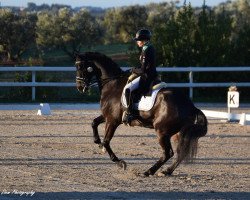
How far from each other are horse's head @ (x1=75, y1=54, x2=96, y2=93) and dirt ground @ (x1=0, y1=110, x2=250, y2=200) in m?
1.28

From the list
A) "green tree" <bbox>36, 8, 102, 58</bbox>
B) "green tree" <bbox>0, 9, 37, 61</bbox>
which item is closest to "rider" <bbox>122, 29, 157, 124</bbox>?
"green tree" <bbox>0, 9, 37, 61</bbox>

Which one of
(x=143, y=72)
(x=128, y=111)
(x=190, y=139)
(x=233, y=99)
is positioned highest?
(x=143, y=72)

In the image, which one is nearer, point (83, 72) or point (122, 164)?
point (122, 164)

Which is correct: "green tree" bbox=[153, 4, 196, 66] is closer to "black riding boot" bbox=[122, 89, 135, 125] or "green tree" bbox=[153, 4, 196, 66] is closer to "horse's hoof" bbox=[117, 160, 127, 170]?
"black riding boot" bbox=[122, 89, 135, 125]

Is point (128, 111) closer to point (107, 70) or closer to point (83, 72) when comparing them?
point (107, 70)

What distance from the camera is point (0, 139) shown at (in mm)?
16609

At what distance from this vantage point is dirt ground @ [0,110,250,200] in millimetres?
10188

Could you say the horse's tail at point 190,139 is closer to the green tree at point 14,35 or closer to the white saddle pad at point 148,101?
the white saddle pad at point 148,101

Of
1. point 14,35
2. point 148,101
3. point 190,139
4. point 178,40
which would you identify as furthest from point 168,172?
point 14,35

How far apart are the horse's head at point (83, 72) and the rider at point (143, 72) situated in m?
1.08

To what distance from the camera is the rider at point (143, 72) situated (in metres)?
12.4

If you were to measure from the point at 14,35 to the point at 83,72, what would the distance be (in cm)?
3976

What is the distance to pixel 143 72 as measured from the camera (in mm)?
12453

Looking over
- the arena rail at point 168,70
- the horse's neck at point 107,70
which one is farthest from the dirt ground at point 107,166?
the arena rail at point 168,70
